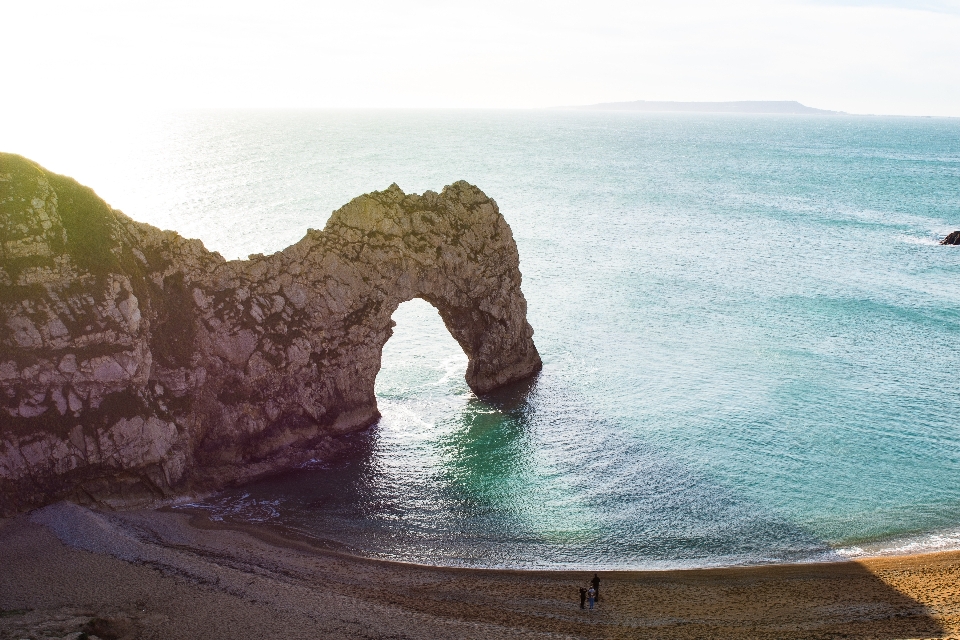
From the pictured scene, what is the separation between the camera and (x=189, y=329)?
41625mm

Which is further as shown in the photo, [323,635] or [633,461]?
[633,461]

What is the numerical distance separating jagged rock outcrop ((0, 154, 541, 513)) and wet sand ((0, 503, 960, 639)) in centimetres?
321

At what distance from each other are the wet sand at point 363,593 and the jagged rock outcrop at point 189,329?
3205mm

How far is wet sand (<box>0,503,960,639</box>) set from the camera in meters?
30.4

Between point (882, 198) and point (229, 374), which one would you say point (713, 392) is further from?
point (882, 198)

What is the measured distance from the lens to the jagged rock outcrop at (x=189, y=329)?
36.9 meters

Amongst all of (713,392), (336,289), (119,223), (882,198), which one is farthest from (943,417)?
(882,198)

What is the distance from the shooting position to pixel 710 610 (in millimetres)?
32594

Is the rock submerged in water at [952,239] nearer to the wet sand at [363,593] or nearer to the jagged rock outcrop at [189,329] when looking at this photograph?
the jagged rock outcrop at [189,329]

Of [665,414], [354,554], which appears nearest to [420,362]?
[665,414]

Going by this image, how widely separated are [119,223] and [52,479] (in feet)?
42.3

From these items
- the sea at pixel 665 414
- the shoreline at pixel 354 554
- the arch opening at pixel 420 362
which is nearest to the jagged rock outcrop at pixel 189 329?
the shoreline at pixel 354 554

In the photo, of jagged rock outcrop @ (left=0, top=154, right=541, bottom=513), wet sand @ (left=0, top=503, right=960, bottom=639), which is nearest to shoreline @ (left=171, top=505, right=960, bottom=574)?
wet sand @ (left=0, top=503, right=960, bottom=639)

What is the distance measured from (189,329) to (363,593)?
17.3 meters
